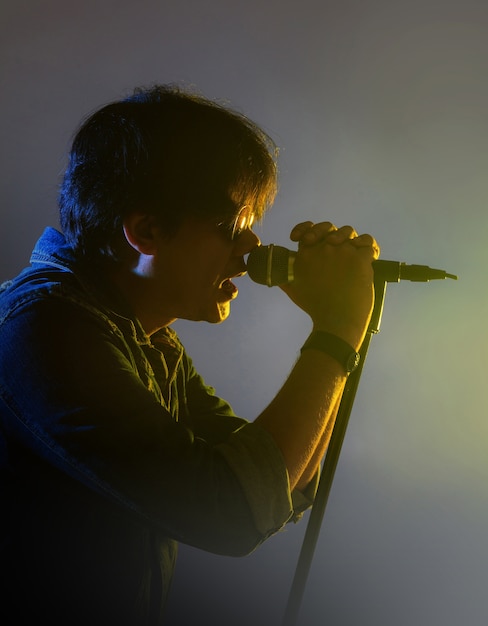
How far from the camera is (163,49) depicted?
2.06 metres

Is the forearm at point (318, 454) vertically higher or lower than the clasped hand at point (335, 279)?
lower

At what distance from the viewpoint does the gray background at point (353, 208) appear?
1.99 metres

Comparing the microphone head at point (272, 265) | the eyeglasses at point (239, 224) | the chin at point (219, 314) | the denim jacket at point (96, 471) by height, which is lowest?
the denim jacket at point (96, 471)

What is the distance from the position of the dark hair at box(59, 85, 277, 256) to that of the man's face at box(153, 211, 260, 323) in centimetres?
2

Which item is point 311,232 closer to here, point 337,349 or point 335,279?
point 335,279

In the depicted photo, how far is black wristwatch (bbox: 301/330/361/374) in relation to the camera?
0.90 metres

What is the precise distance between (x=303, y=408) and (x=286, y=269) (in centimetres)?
25

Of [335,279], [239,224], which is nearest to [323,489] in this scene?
[335,279]

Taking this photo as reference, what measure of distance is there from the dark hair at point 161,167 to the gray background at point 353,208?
899 millimetres

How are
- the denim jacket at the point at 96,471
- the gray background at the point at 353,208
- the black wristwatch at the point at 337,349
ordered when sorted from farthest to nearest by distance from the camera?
the gray background at the point at 353,208
the black wristwatch at the point at 337,349
the denim jacket at the point at 96,471

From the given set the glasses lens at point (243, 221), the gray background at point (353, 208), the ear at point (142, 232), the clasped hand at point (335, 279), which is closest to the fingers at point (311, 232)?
the clasped hand at point (335, 279)

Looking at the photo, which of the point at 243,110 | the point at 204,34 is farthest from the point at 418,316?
the point at 204,34

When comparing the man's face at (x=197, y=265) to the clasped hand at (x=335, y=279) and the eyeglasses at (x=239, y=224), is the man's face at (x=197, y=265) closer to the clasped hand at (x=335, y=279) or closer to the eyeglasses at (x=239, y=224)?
the eyeglasses at (x=239, y=224)

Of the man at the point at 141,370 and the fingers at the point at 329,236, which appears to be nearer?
the man at the point at 141,370
